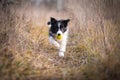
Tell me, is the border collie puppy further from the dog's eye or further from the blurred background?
the blurred background

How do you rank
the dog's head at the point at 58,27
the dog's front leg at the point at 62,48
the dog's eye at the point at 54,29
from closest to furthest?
the dog's front leg at the point at 62,48
the dog's head at the point at 58,27
the dog's eye at the point at 54,29

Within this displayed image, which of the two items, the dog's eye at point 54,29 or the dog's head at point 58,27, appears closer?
the dog's head at point 58,27

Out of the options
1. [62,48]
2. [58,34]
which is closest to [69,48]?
[62,48]

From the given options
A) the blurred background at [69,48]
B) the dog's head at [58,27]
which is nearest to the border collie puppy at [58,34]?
the dog's head at [58,27]

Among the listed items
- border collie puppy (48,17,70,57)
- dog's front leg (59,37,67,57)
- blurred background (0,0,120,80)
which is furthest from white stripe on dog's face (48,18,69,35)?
blurred background (0,0,120,80)

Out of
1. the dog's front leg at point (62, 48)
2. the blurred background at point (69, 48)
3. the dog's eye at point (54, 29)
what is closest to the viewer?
the blurred background at point (69, 48)

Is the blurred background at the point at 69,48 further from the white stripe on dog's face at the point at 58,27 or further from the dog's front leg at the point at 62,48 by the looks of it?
the white stripe on dog's face at the point at 58,27

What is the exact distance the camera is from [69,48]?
8797mm

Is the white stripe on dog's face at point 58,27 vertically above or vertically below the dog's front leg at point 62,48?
above

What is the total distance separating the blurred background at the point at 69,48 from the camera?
6.08 meters

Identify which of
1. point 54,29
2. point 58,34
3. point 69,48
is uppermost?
point 54,29

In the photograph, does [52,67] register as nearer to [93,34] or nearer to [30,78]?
[30,78]

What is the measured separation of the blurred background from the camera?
6.08 m

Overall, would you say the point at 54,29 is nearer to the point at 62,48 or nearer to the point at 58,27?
the point at 58,27
